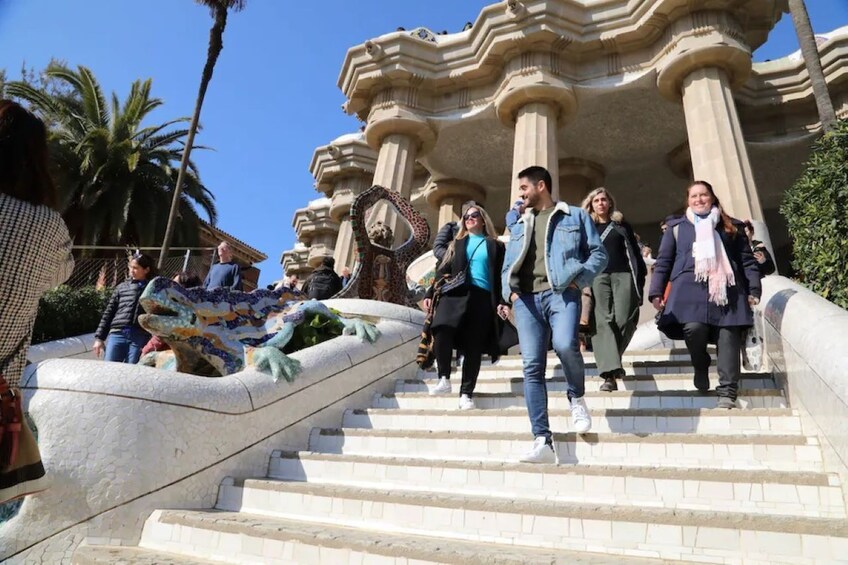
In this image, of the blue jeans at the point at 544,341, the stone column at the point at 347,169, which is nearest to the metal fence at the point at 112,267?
the stone column at the point at 347,169

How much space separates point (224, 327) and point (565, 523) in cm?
345

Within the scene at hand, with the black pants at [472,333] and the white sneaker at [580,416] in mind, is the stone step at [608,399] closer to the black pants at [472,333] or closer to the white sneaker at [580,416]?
the black pants at [472,333]

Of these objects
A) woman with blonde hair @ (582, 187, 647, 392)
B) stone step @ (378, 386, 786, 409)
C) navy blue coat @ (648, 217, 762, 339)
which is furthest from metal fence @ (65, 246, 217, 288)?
navy blue coat @ (648, 217, 762, 339)

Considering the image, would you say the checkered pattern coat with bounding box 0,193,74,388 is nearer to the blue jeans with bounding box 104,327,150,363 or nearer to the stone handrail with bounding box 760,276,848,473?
the stone handrail with bounding box 760,276,848,473

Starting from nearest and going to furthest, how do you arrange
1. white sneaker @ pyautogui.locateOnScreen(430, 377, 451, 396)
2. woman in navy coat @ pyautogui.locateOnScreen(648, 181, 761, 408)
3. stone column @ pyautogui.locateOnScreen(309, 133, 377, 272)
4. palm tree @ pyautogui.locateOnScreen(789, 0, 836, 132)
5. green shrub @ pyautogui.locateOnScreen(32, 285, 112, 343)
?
1. woman in navy coat @ pyautogui.locateOnScreen(648, 181, 761, 408)
2. white sneaker @ pyautogui.locateOnScreen(430, 377, 451, 396)
3. green shrub @ pyautogui.locateOnScreen(32, 285, 112, 343)
4. palm tree @ pyautogui.locateOnScreen(789, 0, 836, 132)
5. stone column @ pyautogui.locateOnScreen(309, 133, 377, 272)

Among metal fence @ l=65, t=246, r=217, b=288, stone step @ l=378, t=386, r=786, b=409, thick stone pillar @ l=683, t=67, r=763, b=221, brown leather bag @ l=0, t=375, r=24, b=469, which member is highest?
thick stone pillar @ l=683, t=67, r=763, b=221

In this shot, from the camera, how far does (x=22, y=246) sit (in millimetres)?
2035

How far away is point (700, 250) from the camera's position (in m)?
4.14

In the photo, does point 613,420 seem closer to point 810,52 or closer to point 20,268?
point 20,268

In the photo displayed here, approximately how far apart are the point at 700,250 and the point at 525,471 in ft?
7.12

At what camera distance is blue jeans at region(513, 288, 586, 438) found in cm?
346

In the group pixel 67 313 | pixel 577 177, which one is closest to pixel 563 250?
pixel 67 313

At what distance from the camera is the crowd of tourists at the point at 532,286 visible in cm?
204

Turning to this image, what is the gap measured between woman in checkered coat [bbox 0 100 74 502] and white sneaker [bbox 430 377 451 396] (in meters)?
3.31
